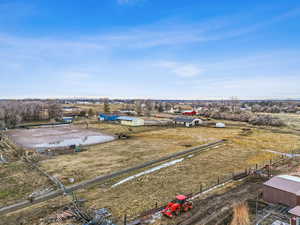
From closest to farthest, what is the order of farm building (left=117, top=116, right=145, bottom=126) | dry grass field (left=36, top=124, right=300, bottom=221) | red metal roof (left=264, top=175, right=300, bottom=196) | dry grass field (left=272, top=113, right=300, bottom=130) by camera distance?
red metal roof (left=264, top=175, right=300, bottom=196) → dry grass field (left=36, top=124, right=300, bottom=221) → dry grass field (left=272, top=113, right=300, bottom=130) → farm building (left=117, top=116, right=145, bottom=126)

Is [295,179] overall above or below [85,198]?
above

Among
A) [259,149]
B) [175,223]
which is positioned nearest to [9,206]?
[175,223]

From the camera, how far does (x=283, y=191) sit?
13.2 metres

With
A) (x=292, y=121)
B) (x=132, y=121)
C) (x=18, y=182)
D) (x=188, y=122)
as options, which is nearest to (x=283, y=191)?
(x=18, y=182)

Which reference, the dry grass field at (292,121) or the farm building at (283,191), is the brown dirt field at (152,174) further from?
the dry grass field at (292,121)

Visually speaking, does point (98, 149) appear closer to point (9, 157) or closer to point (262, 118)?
point (9, 157)

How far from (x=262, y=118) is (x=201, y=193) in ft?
180

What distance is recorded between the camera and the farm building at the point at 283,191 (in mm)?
12782

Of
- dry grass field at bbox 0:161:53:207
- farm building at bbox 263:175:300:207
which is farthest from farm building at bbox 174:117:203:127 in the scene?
dry grass field at bbox 0:161:53:207

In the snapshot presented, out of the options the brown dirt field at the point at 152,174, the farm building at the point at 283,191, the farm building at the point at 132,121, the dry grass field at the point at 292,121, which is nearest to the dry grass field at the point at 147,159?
the brown dirt field at the point at 152,174

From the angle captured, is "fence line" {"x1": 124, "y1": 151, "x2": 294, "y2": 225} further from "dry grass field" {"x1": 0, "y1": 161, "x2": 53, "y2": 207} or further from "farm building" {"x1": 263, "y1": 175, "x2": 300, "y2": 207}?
"dry grass field" {"x1": 0, "y1": 161, "x2": 53, "y2": 207}

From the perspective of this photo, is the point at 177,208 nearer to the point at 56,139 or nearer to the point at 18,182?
the point at 18,182

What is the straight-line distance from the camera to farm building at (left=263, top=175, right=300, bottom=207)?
12782mm

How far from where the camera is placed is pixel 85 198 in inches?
570
